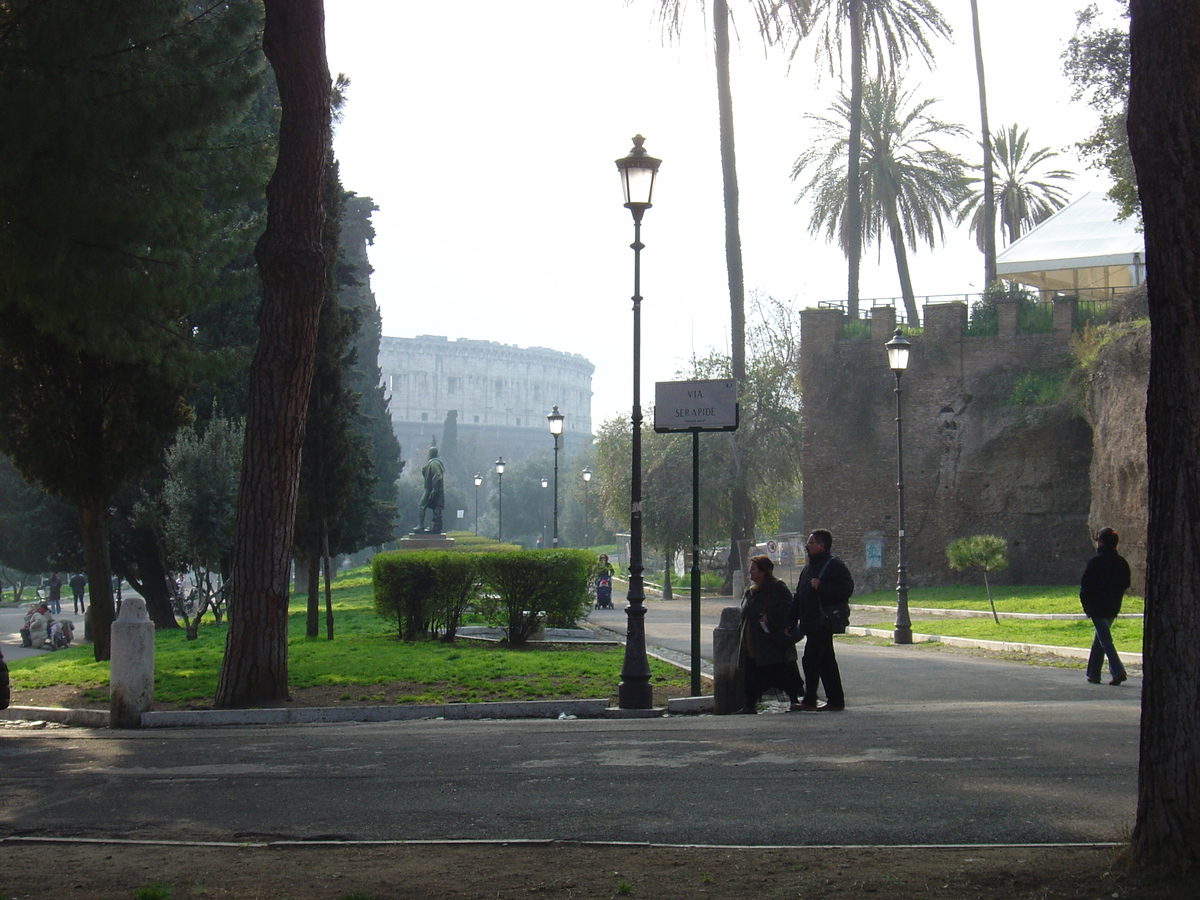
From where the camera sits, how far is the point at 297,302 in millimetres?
12102

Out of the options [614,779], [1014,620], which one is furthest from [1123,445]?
[614,779]

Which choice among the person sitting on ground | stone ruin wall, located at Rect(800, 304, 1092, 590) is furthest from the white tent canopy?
the person sitting on ground

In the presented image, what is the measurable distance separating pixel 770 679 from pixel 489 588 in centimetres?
787

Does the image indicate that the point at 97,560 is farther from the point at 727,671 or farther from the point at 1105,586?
the point at 1105,586

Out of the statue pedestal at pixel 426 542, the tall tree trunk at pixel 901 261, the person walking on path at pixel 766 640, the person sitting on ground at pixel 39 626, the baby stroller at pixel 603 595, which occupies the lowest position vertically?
the person sitting on ground at pixel 39 626

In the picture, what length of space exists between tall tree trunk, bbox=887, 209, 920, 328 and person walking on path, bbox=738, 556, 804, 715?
31499 mm

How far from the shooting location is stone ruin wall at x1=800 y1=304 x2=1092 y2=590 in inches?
1393

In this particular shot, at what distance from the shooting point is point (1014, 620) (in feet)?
77.0

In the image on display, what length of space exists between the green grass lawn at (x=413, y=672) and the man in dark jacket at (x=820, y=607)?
2181 millimetres

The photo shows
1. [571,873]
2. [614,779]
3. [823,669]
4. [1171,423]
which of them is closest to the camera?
[1171,423]

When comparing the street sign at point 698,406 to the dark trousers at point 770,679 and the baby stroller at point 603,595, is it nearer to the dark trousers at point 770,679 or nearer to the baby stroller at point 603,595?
the dark trousers at point 770,679

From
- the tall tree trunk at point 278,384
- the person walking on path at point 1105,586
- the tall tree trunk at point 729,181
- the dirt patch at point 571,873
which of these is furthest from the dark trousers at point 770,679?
the tall tree trunk at point 729,181

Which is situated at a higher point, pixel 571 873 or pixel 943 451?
pixel 943 451

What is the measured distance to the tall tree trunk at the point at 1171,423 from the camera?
14.6 ft
